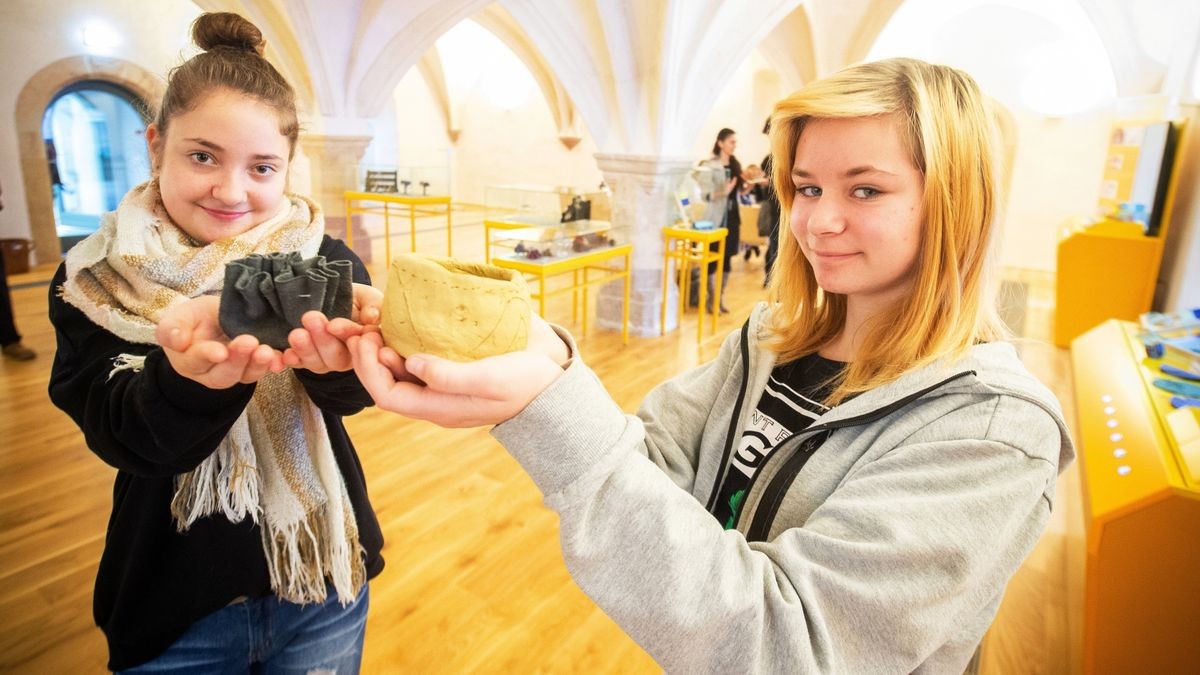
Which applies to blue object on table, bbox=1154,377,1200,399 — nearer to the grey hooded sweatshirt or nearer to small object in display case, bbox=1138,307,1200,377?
small object in display case, bbox=1138,307,1200,377

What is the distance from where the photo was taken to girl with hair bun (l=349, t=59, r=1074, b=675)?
763 millimetres

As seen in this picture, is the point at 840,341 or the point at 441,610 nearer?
the point at 840,341

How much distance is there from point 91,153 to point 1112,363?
12343 millimetres

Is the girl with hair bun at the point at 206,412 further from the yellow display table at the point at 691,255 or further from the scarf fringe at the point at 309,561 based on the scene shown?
the yellow display table at the point at 691,255

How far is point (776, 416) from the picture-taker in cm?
120

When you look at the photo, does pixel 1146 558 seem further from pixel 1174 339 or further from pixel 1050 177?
pixel 1050 177

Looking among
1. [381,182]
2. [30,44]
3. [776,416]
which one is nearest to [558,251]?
[776,416]

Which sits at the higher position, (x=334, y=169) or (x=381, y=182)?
(x=334, y=169)

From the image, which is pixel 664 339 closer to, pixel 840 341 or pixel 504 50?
pixel 840 341

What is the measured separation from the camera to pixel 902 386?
3.14ft

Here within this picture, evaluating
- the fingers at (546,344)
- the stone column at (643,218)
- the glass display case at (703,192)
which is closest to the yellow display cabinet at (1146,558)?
the fingers at (546,344)

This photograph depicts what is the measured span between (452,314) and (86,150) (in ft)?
38.9

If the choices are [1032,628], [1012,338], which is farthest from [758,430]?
[1032,628]

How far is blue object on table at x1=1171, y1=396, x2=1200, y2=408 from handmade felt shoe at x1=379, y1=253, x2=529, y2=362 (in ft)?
10.2
